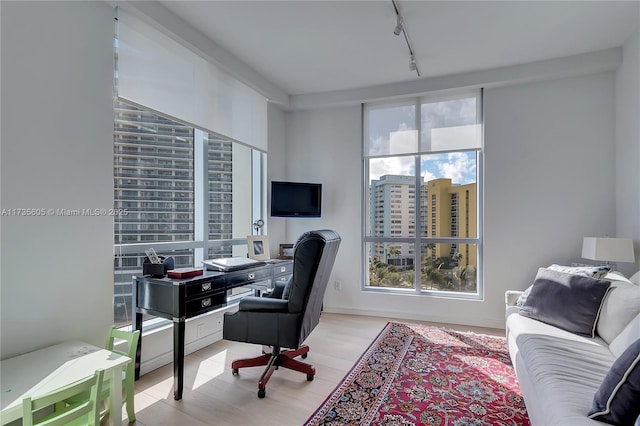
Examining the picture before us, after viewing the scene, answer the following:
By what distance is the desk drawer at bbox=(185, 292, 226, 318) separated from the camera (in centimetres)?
214

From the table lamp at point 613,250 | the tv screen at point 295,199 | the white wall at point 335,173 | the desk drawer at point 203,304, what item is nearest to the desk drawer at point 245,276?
the desk drawer at point 203,304

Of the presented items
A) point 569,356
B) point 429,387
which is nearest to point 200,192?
point 429,387

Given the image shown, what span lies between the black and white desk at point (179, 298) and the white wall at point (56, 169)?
9.2 inches

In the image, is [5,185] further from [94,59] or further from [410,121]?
[410,121]

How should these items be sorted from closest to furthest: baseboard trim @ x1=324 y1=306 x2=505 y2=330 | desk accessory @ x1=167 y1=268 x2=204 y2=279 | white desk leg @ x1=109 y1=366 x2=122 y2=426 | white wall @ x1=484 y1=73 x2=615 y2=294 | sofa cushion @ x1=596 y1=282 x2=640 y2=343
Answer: white desk leg @ x1=109 y1=366 x2=122 y2=426 → sofa cushion @ x1=596 y1=282 x2=640 y2=343 → desk accessory @ x1=167 y1=268 x2=204 y2=279 → white wall @ x1=484 y1=73 x2=615 y2=294 → baseboard trim @ x1=324 y1=306 x2=505 y2=330

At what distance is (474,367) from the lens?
2.53m

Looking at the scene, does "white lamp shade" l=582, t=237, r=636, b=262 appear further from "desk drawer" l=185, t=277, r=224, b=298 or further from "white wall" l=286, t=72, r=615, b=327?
"desk drawer" l=185, t=277, r=224, b=298

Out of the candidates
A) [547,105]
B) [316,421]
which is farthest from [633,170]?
[316,421]

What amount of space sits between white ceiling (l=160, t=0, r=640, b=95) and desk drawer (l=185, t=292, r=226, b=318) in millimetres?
2224

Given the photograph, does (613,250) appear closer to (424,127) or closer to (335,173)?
(424,127)

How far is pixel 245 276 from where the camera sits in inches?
104

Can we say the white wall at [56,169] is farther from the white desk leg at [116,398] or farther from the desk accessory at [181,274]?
the white desk leg at [116,398]

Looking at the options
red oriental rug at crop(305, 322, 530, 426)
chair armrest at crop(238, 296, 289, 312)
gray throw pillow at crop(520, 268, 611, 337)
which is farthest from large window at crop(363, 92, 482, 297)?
chair armrest at crop(238, 296, 289, 312)

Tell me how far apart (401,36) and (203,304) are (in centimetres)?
281
